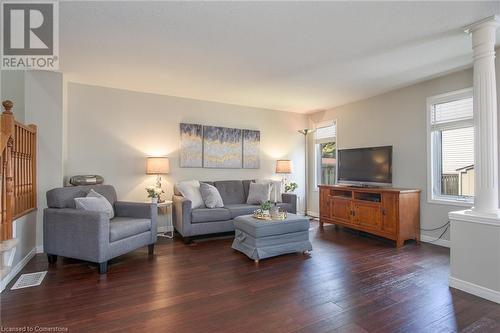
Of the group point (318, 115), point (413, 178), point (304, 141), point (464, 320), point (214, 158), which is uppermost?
point (318, 115)

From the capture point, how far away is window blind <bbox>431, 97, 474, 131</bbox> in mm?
3596

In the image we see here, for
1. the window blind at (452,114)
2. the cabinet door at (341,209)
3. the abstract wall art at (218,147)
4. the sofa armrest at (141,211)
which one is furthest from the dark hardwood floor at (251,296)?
the abstract wall art at (218,147)

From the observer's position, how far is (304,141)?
6332 millimetres

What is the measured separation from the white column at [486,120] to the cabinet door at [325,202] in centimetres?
268

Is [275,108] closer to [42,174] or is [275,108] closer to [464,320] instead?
[42,174]

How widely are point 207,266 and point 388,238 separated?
274 centimetres

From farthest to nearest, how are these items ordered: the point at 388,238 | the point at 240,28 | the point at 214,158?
1. the point at 214,158
2. the point at 388,238
3. the point at 240,28

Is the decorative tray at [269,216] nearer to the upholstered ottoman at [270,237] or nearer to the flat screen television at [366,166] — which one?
the upholstered ottoman at [270,237]

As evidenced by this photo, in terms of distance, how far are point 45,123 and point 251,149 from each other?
3.46 metres

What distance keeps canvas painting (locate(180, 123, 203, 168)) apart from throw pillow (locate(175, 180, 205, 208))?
2.01 feet

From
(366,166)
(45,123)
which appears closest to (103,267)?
(45,123)

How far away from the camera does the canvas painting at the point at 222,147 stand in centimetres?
509

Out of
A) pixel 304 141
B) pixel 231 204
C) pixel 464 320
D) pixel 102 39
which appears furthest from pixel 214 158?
pixel 464 320

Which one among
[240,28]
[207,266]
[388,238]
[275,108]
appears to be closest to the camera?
[240,28]
